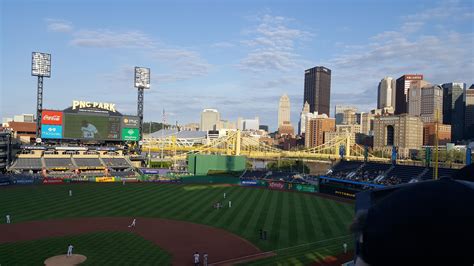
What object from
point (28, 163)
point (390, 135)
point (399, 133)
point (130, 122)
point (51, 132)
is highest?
point (399, 133)

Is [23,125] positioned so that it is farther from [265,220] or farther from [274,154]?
[265,220]

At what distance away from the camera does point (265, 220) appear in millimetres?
36344

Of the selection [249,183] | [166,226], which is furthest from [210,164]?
[166,226]

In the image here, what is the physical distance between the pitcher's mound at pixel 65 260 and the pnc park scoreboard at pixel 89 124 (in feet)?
181

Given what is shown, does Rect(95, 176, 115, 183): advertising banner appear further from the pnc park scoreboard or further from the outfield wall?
the outfield wall

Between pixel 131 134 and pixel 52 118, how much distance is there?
1535 centimetres

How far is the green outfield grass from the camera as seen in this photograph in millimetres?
22891

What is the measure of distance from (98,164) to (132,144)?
11.8m

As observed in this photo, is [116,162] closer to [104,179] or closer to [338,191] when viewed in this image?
[104,179]

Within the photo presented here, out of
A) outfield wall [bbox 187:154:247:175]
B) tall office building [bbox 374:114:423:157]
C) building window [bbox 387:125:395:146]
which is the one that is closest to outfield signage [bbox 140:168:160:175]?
outfield wall [bbox 187:154:247:175]

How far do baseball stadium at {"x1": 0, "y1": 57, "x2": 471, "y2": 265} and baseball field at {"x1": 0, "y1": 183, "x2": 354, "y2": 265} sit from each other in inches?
4.2

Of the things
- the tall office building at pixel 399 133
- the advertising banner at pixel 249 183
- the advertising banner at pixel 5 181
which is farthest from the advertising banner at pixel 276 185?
the tall office building at pixel 399 133

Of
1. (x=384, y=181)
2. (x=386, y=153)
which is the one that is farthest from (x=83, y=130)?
(x=386, y=153)

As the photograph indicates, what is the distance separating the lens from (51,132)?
2859 inches
